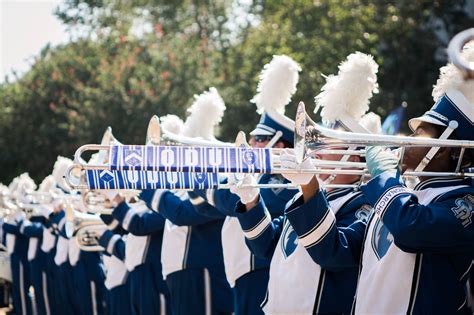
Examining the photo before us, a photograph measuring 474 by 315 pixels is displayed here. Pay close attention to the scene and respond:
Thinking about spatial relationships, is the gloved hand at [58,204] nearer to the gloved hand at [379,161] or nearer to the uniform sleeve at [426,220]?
the gloved hand at [379,161]

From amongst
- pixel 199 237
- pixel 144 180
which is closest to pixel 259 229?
pixel 144 180

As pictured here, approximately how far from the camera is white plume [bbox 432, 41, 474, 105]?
12.9ft

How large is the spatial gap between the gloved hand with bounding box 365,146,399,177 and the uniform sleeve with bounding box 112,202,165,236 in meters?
3.78

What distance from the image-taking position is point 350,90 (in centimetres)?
488

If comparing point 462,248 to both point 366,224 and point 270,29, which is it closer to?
point 366,224

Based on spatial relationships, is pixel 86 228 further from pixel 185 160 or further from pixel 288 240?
pixel 185 160

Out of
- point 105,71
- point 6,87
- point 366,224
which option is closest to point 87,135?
point 105,71

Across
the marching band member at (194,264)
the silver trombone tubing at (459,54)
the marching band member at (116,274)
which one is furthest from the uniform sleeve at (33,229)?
the silver trombone tubing at (459,54)

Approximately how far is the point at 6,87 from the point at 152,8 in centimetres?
629

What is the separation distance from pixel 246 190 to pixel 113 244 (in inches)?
163

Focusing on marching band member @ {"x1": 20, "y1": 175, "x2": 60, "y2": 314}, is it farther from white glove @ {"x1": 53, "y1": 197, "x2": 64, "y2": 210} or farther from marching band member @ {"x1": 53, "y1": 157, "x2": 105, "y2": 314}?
marching band member @ {"x1": 53, "y1": 157, "x2": 105, "y2": 314}

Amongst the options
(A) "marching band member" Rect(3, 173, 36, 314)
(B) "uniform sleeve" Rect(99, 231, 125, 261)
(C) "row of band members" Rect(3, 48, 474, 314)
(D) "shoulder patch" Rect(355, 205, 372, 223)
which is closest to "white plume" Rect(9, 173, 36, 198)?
(A) "marching band member" Rect(3, 173, 36, 314)

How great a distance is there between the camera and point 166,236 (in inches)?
277

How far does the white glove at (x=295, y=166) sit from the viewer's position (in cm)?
373
